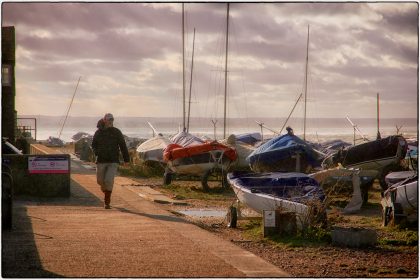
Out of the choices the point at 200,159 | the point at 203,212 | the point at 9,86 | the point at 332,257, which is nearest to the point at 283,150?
the point at 200,159

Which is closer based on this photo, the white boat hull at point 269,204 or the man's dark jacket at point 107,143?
the white boat hull at point 269,204

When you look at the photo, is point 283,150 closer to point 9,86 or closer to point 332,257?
point 9,86

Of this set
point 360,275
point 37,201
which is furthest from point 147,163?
point 360,275

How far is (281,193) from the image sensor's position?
564 inches

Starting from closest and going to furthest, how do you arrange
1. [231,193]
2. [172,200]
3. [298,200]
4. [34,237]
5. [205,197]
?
1. [34,237]
2. [298,200]
3. [172,200]
4. [205,197]
5. [231,193]

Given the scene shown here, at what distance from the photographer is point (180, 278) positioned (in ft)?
26.4

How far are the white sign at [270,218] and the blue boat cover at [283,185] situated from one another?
1371 mm

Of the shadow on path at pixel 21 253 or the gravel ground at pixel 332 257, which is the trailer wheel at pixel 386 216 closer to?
the gravel ground at pixel 332 257

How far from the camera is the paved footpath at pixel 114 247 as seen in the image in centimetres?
845

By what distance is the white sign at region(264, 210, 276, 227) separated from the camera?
461 inches

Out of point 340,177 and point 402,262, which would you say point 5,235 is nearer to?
point 402,262

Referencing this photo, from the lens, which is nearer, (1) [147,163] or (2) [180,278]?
(2) [180,278]

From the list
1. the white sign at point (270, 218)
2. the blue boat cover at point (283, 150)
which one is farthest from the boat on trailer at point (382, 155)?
the white sign at point (270, 218)

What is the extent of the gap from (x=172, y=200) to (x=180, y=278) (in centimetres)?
875
